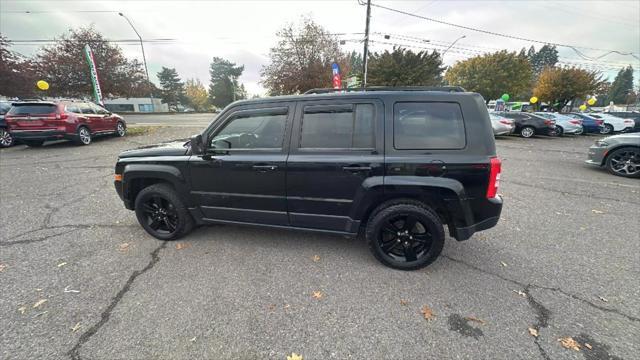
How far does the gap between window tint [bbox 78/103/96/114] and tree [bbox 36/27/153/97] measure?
2542 centimetres

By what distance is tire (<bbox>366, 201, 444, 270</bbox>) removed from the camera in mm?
2674

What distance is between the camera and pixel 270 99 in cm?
299

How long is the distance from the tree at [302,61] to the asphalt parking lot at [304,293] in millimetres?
25422

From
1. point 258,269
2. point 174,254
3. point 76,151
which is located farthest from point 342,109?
point 76,151

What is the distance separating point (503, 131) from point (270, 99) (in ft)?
49.0

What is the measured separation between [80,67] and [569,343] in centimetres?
4100

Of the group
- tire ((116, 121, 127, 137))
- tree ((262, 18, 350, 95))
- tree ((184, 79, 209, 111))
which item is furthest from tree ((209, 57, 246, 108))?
tire ((116, 121, 127, 137))

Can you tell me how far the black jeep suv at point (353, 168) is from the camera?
2545mm

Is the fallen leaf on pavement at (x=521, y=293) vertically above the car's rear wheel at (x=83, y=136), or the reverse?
the car's rear wheel at (x=83, y=136)

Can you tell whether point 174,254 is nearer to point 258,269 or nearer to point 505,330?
point 258,269

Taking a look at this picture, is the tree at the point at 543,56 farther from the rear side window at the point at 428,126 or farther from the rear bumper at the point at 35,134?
the rear bumper at the point at 35,134

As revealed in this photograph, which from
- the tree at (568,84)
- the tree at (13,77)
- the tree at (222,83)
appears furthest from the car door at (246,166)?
the tree at (222,83)

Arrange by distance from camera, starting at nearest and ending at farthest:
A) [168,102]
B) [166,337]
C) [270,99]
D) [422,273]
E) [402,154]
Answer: [166,337] < [402,154] < [422,273] < [270,99] < [168,102]

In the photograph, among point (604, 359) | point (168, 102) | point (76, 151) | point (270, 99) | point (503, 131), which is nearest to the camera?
point (604, 359)
